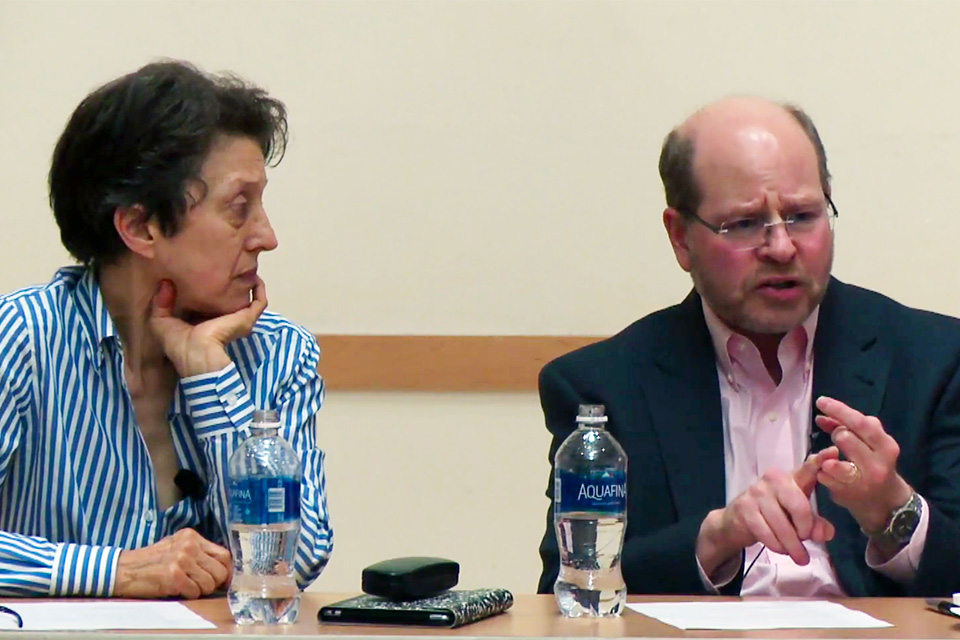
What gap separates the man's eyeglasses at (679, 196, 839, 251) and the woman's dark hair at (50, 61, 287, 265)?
86cm

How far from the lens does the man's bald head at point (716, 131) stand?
7.86 feet

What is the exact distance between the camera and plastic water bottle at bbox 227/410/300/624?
1687mm

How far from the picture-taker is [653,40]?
3.40 metres

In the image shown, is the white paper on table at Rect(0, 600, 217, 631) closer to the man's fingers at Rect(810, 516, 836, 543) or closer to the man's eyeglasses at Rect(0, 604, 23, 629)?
the man's eyeglasses at Rect(0, 604, 23, 629)

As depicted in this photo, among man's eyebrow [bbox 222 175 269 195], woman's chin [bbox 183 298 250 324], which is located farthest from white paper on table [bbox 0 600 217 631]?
man's eyebrow [bbox 222 175 269 195]

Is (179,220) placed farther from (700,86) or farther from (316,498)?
(700,86)

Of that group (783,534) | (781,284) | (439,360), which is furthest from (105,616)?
(439,360)

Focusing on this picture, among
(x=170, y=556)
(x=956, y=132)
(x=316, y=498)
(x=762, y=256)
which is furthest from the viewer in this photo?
(x=956, y=132)

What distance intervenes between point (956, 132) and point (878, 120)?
7.8 inches

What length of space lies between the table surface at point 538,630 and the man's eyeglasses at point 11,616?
4 centimetres

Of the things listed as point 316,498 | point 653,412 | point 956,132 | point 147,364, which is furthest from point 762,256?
point 956,132

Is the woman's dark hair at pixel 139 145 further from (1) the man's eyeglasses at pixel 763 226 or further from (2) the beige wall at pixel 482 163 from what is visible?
(2) the beige wall at pixel 482 163

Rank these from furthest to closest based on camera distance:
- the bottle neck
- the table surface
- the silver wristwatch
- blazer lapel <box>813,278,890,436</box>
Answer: blazer lapel <box>813,278,890,436</box> → the silver wristwatch → the bottle neck → the table surface

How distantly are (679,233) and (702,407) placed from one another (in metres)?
0.35
